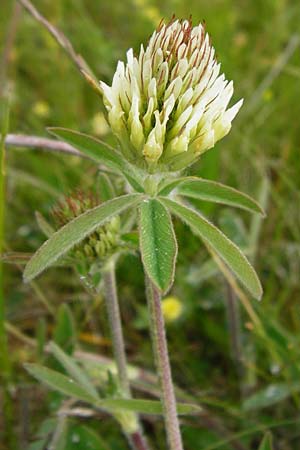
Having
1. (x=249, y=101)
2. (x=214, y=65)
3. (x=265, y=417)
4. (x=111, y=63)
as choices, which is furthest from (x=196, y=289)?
(x=111, y=63)

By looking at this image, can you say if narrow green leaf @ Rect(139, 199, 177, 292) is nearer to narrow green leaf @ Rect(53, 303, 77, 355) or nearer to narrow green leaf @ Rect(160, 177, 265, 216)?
narrow green leaf @ Rect(160, 177, 265, 216)

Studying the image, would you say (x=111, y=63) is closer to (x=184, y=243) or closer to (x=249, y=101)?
(x=249, y=101)

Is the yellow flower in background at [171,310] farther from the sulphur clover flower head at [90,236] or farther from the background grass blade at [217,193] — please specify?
the background grass blade at [217,193]

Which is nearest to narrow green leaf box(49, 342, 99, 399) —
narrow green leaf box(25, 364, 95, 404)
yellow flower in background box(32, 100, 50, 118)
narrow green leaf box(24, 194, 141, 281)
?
narrow green leaf box(25, 364, 95, 404)

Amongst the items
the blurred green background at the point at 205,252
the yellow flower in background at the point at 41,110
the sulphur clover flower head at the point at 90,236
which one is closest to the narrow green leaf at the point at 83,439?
the blurred green background at the point at 205,252

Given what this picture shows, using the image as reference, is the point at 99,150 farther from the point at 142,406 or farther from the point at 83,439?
the point at 83,439
